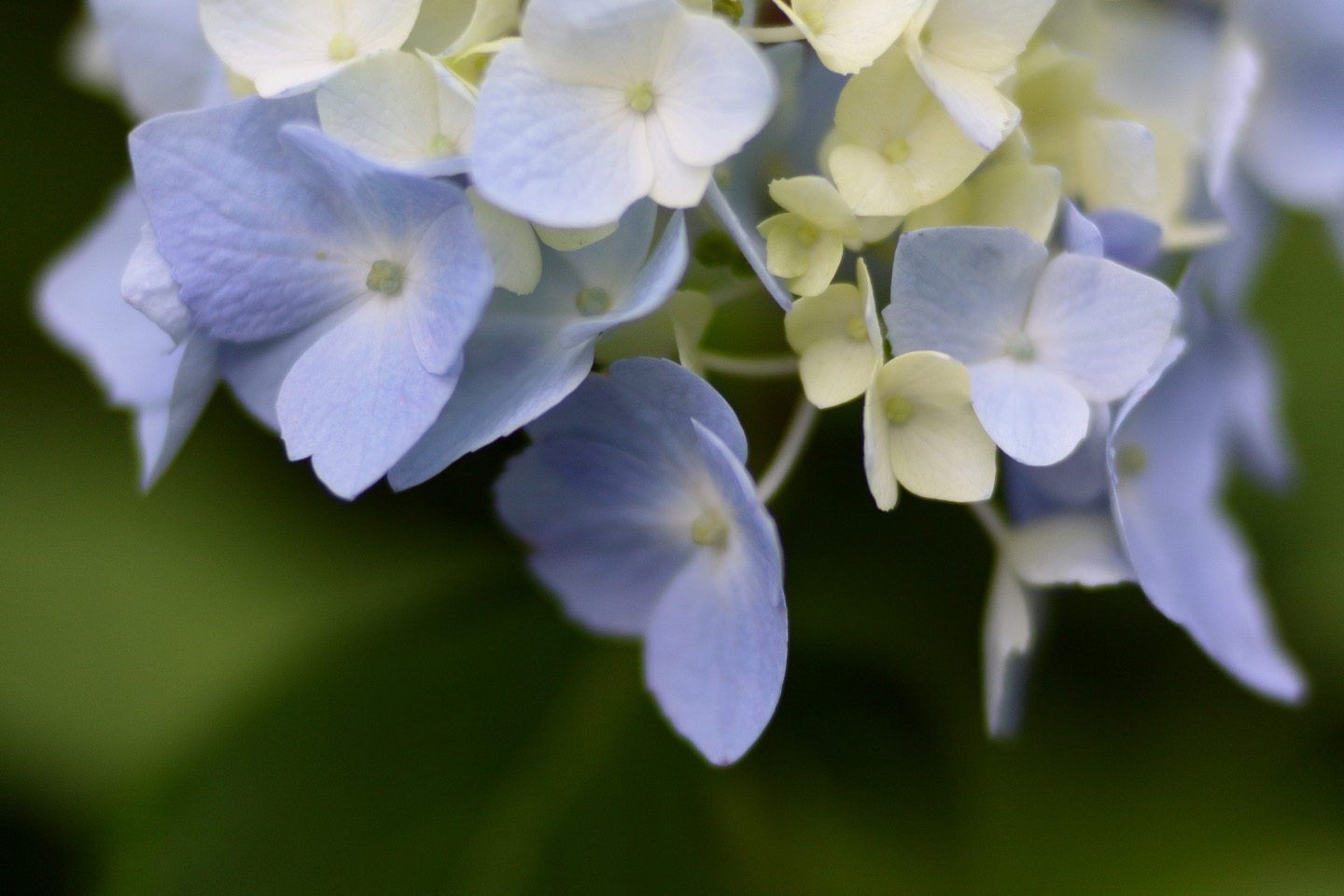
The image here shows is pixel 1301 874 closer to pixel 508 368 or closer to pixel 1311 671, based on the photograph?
pixel 1311 671

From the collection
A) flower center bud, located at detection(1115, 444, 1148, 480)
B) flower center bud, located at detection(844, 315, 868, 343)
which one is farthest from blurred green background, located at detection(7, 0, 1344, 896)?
flower center bud, located at detection(844, 315, 868, 343)

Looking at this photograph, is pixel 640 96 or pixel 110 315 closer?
pixel 640 96

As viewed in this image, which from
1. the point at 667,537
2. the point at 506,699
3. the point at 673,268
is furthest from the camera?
the point at 506,699

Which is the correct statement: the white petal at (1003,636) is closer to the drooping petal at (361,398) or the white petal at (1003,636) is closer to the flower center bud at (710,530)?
the flower center bud at (710,530)

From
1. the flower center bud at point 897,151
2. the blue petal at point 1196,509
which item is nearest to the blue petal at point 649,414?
the flower center bud at point 897,151

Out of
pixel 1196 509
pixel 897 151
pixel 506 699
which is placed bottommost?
pixel 506 699

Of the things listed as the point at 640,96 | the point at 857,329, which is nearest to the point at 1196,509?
the point at 857,329

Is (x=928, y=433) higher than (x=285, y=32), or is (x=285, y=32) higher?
(x=285, y=32)

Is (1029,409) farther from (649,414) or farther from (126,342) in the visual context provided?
(126,342)
